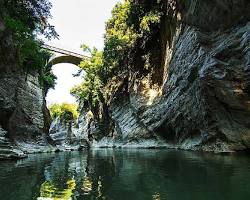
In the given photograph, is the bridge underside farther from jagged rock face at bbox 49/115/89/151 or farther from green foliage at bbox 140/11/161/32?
green foliage at bbox 140/11/161/32

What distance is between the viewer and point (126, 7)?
33.0 meters

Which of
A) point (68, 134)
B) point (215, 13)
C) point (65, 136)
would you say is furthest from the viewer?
point (68, 134)

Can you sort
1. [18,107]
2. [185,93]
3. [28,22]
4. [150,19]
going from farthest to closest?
[150,19]
[28,22]
[18,107]
[185,93]

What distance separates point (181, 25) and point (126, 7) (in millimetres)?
9930

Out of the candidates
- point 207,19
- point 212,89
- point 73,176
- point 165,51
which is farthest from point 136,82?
point 73,176

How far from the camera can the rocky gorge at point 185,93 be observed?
16.1m

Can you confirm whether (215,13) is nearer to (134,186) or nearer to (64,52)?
(134,186)

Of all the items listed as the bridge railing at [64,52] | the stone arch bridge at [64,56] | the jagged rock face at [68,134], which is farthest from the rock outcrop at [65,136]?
the bridge railing at [64,52]

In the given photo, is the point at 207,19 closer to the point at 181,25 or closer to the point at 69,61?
the point at 181,25

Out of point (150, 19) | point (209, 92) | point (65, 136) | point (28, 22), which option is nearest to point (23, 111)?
point (28, 22)

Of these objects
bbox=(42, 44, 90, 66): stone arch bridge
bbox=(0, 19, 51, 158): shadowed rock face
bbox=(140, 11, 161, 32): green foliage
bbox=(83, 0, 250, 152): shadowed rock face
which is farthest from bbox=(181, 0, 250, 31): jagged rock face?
bbox=(42, 44, 90, 66): stone arch bridge

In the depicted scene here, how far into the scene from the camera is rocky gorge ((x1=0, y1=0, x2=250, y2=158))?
16.1m

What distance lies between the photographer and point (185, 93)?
21781 millimetres

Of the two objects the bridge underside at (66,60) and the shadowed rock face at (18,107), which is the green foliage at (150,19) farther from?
the bridge underside at (66,60)
